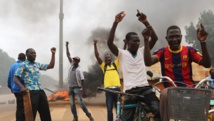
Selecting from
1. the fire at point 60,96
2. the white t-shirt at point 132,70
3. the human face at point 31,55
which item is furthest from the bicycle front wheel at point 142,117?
the fire at point 60,96

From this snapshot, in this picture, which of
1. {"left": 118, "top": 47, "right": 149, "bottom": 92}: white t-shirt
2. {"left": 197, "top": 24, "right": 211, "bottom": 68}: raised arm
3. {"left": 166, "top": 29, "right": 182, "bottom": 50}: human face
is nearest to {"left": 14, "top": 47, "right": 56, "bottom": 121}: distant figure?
{"left": 118, "top": 47, "right": 149, "bottom": 92}: white t-shirt

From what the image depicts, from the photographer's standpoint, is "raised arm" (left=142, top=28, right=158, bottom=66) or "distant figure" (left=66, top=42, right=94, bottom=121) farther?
"distant figure" (left=66, top=42, right=94, bottom=121)

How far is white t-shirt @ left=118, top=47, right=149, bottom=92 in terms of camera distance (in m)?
3.81

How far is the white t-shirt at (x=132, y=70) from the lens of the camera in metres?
Result: 3.81

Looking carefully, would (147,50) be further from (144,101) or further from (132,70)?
(144,101)

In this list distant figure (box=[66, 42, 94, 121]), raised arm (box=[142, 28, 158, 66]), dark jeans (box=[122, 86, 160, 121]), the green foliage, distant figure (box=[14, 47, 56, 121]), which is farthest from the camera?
the green foliage

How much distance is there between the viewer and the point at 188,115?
224 centimetres

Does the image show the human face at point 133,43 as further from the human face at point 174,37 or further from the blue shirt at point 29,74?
the blue shirt at point 29,74

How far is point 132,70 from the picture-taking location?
3846 millimetres

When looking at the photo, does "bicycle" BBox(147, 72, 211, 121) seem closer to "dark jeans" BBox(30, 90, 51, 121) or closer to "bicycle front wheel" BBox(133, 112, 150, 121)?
"bicycle front wheel" BBox(133, 112, 150, 121)

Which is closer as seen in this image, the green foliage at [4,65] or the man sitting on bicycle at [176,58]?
the man sitting on bicycle at [176,58]

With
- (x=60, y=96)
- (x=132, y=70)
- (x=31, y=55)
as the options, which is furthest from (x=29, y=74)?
(x=60, y=96)

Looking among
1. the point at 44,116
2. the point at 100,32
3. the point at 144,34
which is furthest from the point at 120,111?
the point at 100,32

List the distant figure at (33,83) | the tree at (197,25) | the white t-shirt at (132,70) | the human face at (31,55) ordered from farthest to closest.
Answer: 1. the tree at (197,25)
2. the human face at (31,55)
3. the distant figure at (33,83)
4. the white t-shirt at (132,70)
